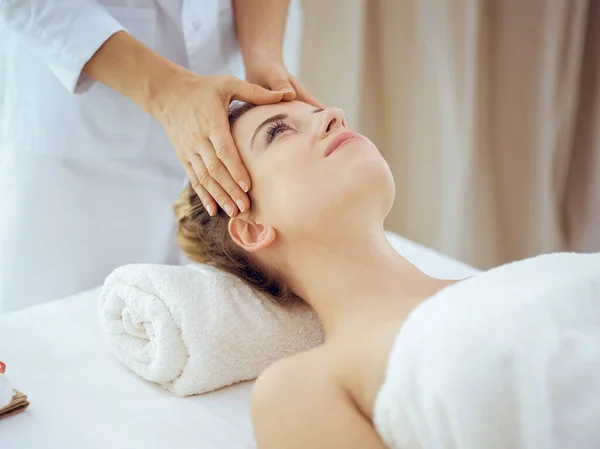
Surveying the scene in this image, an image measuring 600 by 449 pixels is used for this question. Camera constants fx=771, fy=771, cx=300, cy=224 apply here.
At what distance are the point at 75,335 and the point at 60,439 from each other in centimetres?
36

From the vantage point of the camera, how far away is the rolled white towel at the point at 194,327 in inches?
58.4

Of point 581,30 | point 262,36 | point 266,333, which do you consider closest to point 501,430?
point 266,333

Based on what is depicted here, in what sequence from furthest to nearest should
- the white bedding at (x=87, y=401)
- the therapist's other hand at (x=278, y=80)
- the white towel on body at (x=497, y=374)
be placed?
1. the therapist's other hand at (x=278, y=80)
2. the white bedding at (x=87, y=401)
3. the white towel on body at (x=497, y=374)

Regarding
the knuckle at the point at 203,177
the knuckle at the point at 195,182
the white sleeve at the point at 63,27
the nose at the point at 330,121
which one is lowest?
the knuckle at the point at 195,182

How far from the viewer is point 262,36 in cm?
185

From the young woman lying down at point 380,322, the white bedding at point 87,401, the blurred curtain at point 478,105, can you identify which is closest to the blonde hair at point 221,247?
the young woman lying down at point 380,322

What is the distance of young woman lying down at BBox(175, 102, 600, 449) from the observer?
1.07m

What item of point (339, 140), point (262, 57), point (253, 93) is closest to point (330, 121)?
point (339, 140)

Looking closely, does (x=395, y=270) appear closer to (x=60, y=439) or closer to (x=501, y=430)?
(x=501, y=430)

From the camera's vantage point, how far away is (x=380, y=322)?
131 centimetres

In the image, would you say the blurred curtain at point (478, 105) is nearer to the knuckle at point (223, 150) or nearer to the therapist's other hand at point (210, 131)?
the therapist's other hand at point (210, 131)

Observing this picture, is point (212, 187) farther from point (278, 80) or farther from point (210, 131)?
point (278, 80)

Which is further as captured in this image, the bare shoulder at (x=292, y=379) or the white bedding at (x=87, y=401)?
the white bedding at (x=87, y=401)

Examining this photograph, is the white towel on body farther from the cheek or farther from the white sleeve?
the white sleeve
